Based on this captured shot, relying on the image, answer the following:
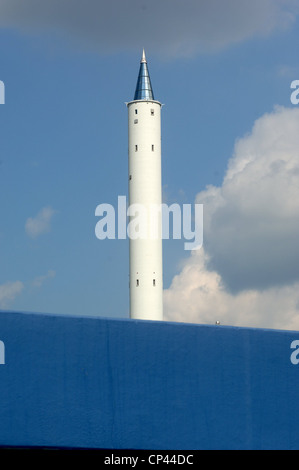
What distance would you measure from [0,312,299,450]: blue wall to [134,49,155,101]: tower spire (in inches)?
1033

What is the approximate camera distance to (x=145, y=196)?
56.3 m

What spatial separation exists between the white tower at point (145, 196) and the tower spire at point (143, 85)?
0.30 ft

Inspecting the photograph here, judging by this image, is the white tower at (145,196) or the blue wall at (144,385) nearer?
the blue wall at (144,385)

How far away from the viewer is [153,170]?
5684cm

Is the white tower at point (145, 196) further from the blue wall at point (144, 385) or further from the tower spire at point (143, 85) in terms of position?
the blue wall at point (144, 385)

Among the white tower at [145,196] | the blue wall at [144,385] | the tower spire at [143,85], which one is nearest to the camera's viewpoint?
the blue wall at [144,385]

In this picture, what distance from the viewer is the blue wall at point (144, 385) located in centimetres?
3241

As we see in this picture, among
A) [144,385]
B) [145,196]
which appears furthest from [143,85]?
[144,385]

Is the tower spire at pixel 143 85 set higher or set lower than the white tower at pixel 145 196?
higher

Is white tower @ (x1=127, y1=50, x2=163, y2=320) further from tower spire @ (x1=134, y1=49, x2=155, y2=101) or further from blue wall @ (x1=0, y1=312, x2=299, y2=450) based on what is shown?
blue wall @ (x1=0, y1=312, x2=299, y2=450)

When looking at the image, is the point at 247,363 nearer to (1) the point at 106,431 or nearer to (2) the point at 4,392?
(1) the point at 106,431

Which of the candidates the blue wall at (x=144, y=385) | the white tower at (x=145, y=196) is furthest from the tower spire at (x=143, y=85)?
the blue wall at (x=144, y=385)

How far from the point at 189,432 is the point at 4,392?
721 centimetres
